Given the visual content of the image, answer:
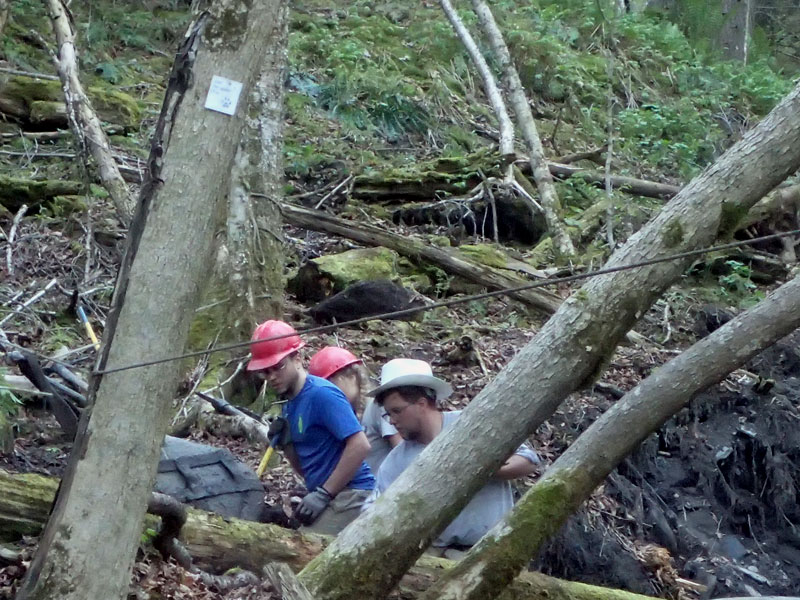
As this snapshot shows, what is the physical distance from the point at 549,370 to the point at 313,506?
1.95 meters

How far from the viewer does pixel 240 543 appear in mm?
4695

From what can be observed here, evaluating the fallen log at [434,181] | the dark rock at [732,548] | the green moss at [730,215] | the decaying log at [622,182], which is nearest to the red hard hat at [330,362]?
the green moss at [730,215]

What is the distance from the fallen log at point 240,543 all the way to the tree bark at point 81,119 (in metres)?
3.98

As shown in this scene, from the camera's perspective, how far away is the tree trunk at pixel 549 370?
3.79 meters

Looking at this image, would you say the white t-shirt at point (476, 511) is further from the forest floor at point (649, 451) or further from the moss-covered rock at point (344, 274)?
the moss-covered rock at point (344, 274)

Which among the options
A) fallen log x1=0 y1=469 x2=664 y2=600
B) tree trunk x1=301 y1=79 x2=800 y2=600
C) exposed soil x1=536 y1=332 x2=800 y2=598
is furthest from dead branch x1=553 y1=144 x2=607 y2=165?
tree trunk x1=301 y1=79 x2=800 y2=600

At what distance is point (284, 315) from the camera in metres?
8.48

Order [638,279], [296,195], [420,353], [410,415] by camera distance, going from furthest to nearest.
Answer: [296,195] < [420,353] < [410,415] < [638,279]

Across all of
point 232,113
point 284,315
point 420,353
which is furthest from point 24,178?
point 232,113

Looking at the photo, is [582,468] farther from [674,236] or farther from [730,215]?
[730,215]

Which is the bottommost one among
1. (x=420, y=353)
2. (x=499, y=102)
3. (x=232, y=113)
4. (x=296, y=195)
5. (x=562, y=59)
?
(x=420, y=353)

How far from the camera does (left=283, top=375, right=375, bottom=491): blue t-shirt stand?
527 cm

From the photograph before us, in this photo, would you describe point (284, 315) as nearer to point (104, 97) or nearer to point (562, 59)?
point (104, 97)

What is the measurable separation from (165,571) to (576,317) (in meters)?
2.09
